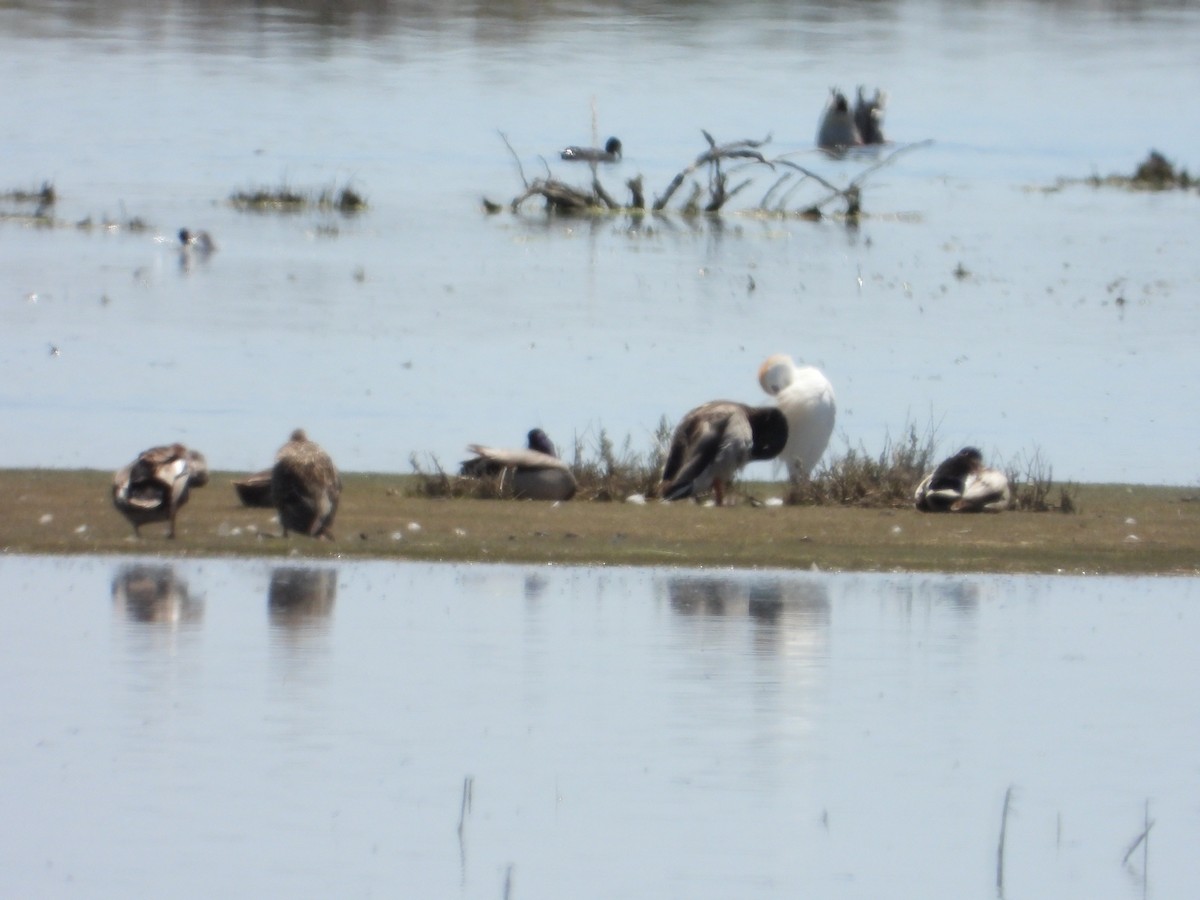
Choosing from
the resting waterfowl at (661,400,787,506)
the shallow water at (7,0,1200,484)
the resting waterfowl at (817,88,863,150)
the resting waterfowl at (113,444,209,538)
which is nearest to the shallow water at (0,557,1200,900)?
the resting waterfowl at (113,444,209,538)

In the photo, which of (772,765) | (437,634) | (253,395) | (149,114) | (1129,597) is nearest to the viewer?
(772,765)

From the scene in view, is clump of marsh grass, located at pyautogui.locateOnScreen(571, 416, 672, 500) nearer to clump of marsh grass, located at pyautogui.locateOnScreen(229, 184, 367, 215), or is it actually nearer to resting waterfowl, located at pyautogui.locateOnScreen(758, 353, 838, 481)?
resting waterfowl, located at pyautogui.locateOnScreen(758, 353, 838, 481)

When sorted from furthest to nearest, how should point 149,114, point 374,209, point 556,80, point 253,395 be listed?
point 556,80, point 149,114, point 374,209, point 253,395

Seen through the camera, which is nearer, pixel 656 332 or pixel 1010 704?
pixel 1010 704

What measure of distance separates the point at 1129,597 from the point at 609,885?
7.08 meters

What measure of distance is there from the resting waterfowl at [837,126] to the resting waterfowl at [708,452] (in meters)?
52.0

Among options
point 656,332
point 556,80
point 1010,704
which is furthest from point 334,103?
point 1010,704

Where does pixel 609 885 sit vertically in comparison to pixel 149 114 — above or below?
below

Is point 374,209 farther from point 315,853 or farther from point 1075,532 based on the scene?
point 315,853

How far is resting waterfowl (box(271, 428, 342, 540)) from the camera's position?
53.2 ft

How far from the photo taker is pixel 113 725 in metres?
10.7

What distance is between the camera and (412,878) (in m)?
8.77

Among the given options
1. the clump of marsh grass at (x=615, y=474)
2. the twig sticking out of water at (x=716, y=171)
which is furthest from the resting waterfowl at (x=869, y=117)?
the clump of marsh grass at (x=615, y=474)

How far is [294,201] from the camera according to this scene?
180 ft
